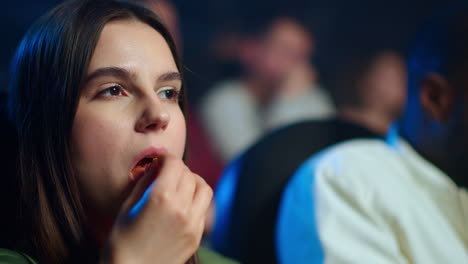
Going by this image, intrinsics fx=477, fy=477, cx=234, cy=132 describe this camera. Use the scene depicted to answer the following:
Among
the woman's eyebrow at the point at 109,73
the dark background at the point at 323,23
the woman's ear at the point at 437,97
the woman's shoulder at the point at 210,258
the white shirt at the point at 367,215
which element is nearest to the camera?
the woman's eyebrow at the point at 109,73

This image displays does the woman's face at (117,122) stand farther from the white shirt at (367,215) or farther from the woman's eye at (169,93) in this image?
the white shirt at (367,215)

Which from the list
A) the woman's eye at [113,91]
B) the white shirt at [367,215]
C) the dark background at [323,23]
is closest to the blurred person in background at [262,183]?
the white shirt at [367,215]

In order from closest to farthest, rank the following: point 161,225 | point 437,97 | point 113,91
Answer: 1. point 161,225
2. point 113,91
3. point 437,97

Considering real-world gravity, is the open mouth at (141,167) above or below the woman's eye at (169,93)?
below

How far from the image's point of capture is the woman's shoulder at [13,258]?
0.65 meters

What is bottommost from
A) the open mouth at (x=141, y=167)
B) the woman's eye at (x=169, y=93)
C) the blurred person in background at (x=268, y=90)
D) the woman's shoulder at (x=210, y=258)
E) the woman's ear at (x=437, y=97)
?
the blurred person in background at (x=268, y=90)

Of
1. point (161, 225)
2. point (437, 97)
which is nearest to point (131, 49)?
point (161, 225)

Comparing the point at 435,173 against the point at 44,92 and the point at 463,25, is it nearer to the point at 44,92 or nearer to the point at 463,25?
the point at 463,25

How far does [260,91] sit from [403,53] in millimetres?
841

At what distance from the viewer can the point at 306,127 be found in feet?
3.81

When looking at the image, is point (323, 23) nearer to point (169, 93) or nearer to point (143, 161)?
point (169, 93)

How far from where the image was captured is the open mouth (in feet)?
2.30

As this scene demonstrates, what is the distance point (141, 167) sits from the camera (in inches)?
27.9

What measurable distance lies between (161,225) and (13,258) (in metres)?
0.23
